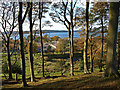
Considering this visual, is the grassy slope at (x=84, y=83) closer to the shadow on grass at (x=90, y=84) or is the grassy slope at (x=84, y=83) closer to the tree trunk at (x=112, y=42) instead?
the shadow on grass at (x=90, y=84)

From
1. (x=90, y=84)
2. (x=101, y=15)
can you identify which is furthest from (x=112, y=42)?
(x=101, y=15)

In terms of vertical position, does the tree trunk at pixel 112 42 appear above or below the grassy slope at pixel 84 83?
above

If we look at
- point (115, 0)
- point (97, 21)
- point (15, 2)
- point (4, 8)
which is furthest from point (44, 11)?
point (115, 0)

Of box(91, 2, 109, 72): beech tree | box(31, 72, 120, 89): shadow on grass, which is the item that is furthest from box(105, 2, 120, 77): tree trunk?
box(91, 2, 109, 72): beech tree

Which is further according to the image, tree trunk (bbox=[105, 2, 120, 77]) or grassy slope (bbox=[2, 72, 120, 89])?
tree trunk (bbox=[105, 2, 120, 77])

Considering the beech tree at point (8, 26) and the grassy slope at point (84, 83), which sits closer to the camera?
the grassy slope at point (84, 83)

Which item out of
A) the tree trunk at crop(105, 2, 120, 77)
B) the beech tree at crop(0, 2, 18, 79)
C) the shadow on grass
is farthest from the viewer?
the beech tree at crop(0, 2, 18, 79)

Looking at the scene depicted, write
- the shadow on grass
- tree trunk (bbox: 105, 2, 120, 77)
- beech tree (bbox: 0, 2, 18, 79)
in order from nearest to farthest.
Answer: the shadow on grass → tree trunk (bbox: 105, 2, 120, 77) → beech tree (bbox: 0, 2, 18, 79)

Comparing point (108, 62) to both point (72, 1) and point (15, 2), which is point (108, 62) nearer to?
point (72, 1)

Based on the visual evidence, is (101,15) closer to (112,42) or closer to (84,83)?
(112,42)

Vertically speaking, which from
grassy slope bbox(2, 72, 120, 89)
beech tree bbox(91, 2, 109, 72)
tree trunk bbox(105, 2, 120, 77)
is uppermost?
beech tree bbox(91, 2, 109, 72)

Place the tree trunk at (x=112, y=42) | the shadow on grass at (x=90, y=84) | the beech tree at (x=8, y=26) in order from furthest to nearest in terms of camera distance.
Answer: the beech tree at (x=8, y=26) → the tree trunk at (x=112, y=42) → the shadow on grass at (x=90, y=84)

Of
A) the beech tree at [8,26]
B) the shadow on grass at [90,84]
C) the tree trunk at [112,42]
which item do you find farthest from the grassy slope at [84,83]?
the beech tree at [8,26]

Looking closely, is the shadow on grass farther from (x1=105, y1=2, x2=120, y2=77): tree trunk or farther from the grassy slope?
(x1=105, y1=2, x2=120, y2=77): tree trunk
